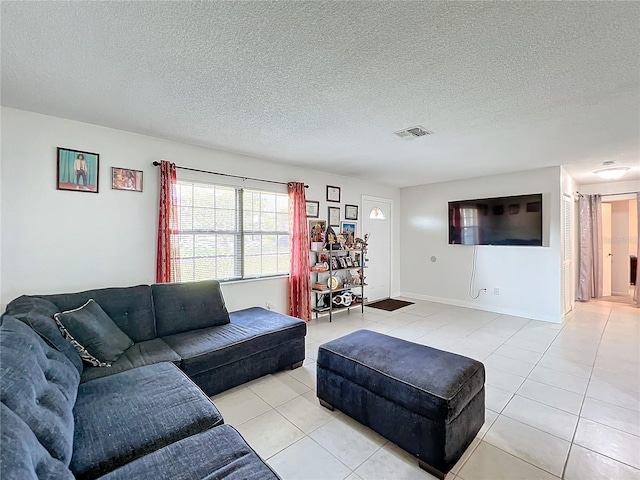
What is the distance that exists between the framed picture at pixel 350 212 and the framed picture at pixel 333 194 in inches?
10.4

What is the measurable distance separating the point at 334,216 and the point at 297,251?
1078mm

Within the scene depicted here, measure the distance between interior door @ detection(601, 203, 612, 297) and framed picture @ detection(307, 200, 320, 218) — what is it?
619cm

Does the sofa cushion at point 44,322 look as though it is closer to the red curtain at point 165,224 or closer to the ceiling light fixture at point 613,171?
the red curtain at point 165,224

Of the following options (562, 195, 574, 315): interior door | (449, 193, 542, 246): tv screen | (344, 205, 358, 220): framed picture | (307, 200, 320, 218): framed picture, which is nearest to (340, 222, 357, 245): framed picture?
(344, 205, 358, 220): framed picture

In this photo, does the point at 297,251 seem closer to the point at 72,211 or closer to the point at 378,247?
the point at 378,247

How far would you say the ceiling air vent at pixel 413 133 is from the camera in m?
2.85

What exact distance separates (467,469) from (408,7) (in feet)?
8.02

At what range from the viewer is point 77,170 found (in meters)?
2.68

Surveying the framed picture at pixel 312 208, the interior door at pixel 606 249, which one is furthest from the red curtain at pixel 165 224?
the interior door at pixel 606 249

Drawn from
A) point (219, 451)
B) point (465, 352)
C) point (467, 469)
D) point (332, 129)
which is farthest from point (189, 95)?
point (465, 352)

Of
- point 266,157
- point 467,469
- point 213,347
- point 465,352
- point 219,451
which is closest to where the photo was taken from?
point 219,451

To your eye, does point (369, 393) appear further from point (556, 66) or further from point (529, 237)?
point (529, 237)

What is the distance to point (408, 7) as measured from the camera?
4.41 feet

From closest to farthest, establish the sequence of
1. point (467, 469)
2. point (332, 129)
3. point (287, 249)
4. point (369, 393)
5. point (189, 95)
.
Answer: point (467, 469)
point (369, 393)
point (189, 95)
point (332, 129)
point (287, 249)
